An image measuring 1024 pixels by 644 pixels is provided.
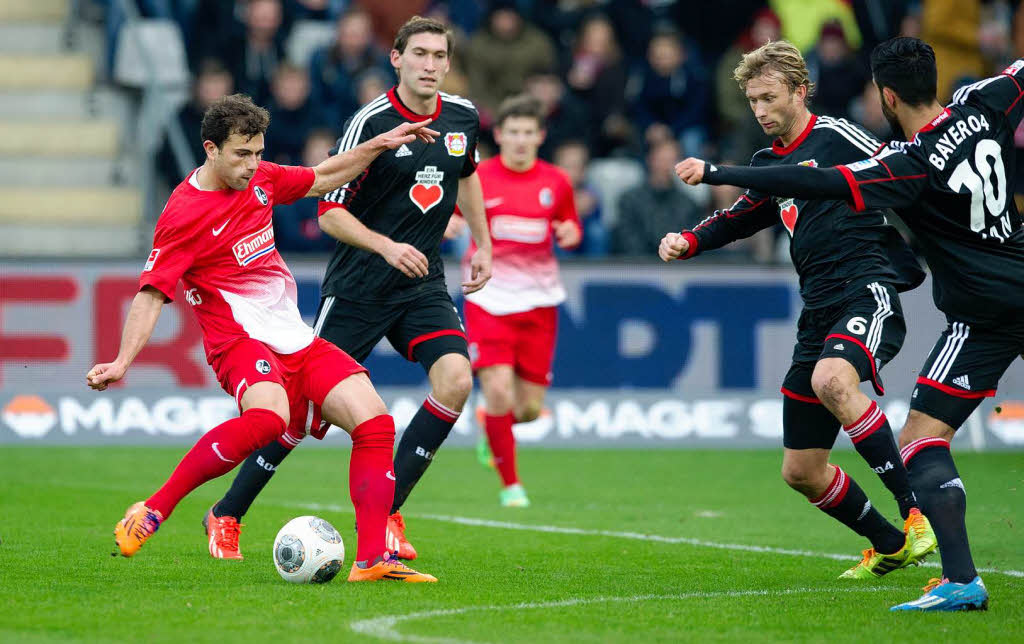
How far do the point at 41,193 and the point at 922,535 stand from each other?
11.8m

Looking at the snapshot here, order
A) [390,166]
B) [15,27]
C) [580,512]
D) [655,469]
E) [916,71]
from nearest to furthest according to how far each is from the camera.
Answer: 1. [916,71]
2. [390,166]
3. [580,512]
4. [655,469]
5. [15,27]

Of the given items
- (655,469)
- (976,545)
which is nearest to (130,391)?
(655,469)

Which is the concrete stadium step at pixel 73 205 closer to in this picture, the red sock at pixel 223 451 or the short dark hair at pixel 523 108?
the short dark hair at pixel 523 108

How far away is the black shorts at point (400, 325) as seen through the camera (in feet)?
25.6

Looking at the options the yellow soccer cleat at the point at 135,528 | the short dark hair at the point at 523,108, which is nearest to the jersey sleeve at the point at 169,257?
the yellow soccer cleat at the point at 135,528

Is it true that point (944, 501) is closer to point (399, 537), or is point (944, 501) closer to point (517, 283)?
point (399, 537)

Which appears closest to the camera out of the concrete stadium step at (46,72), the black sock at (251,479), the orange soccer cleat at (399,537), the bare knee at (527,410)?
the orange soccer cleat at (399,537)

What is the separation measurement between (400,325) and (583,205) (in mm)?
8007

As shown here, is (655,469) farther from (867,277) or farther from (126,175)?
(126,175)

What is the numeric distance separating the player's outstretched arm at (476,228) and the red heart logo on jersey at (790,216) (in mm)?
1707

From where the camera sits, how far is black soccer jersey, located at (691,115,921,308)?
709 cm

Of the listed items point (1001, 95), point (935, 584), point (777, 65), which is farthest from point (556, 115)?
point (935, 584)

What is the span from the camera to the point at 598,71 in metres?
17.0

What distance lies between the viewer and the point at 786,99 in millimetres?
7051
